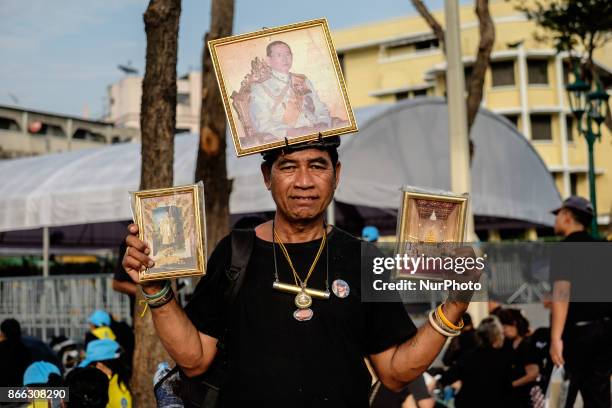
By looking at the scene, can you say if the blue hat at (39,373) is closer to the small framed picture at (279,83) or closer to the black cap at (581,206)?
the small framed picture at (279,83)

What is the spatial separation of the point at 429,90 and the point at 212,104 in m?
45.0

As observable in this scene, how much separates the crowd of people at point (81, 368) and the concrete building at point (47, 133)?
50.5m

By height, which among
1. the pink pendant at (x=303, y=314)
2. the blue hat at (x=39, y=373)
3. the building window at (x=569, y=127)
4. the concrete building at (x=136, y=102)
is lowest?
the blue hat at (x=39, y=373)

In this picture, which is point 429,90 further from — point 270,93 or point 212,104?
point 270,93

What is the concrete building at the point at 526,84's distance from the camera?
4931 cm

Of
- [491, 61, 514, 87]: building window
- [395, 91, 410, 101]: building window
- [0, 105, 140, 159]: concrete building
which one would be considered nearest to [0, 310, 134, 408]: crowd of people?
[491, 61, 514, 87]: building window

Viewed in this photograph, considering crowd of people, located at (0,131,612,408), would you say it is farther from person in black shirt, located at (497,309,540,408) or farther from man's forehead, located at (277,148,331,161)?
person in black shirt, located at (497,309,540,408)

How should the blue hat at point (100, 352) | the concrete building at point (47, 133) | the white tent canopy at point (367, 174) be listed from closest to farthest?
the blue hat at point (100, 352), the white tent canopy at point (367, 174), the concrete building at point (47, 133)

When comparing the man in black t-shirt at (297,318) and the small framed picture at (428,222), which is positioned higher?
the small framed picture at (428,222)

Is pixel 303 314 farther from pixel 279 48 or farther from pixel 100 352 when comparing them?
pixel 100 352

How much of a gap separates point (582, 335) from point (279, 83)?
436 cm

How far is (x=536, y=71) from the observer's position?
1978 inches

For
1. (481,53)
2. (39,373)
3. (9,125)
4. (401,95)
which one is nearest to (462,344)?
(39,373)

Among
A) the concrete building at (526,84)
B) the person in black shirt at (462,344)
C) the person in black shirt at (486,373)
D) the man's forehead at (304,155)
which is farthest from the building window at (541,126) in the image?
the man's forehead at (304,155)
